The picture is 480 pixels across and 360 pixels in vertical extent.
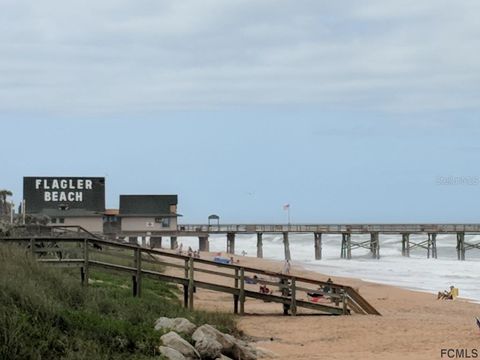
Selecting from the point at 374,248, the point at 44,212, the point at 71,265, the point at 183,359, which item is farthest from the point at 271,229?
the point at 183,359

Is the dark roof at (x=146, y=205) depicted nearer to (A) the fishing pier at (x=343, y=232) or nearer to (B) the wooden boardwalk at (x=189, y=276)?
(A) the fishing pier at (x=343, y=232)

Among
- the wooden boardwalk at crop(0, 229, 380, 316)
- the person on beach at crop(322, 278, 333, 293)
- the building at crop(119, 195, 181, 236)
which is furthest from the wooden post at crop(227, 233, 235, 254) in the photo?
the wooden boardwalk at crop(0, 229, 380, 316)

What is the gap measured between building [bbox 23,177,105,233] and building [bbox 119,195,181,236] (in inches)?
138

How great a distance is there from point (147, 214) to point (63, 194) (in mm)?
8075

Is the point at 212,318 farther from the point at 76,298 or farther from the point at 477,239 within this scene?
the point at 477,239

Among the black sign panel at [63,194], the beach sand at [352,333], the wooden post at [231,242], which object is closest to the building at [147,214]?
the black sign panel at [63,194]

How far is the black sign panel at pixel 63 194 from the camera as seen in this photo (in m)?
64.7

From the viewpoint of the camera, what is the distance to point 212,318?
595 inches

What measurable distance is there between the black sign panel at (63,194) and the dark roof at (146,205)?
3707 millimetres

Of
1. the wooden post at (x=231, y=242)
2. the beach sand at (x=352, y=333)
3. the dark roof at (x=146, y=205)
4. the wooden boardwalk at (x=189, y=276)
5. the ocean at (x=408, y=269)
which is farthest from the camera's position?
the wooden post at (x=231, y=242)

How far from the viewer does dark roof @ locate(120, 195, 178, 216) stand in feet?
226

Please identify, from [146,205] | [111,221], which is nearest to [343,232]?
[146,205]

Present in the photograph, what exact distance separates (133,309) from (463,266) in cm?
4607

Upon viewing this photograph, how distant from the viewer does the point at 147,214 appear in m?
68.8
